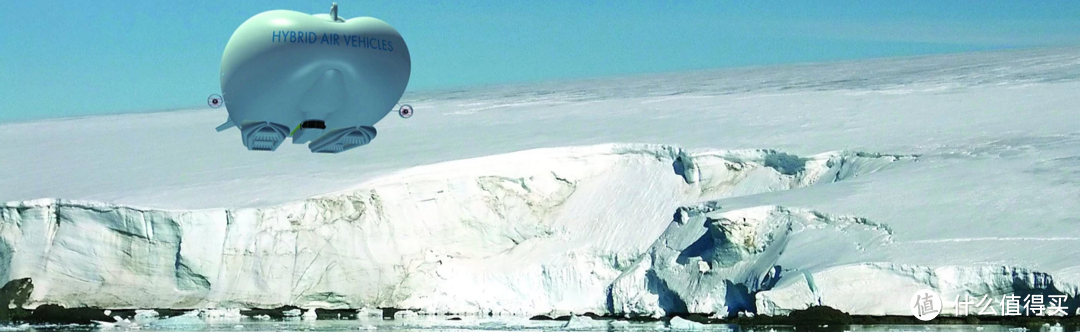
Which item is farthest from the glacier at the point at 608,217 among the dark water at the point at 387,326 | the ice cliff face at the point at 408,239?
the dark water at the point at 387,326

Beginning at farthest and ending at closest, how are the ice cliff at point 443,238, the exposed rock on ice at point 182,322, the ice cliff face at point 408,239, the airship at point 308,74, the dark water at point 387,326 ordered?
the ice cliff face at point 408,239, the ice cliff at point 443,238, the exposed rock on ice at point 182,322, the dark water at point 387,326, the airship at point 308,74

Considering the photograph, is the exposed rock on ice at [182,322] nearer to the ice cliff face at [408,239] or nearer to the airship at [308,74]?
the ice cliff face at [408,239]

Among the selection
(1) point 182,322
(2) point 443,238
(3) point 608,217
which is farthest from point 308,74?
(3) point 608,217

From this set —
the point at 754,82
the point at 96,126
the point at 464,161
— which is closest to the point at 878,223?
the point at 464,161

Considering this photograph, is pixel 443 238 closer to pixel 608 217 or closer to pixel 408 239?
pixel 408 239

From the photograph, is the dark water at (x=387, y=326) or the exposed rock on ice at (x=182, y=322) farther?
the exposed rock on ice at (x=182, y=322)

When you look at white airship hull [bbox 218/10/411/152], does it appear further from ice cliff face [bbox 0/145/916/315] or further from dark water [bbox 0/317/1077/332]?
ice cliff face [bbox 0/145/916/315]

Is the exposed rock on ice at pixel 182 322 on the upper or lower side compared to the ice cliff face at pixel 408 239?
lower
